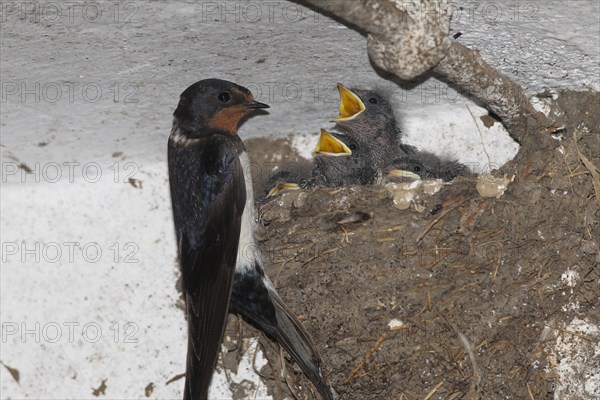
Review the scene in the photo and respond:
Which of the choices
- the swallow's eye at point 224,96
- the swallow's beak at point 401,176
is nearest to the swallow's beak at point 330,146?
the swallow's beak at point 401,176

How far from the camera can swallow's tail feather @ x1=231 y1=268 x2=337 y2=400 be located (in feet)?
11.5

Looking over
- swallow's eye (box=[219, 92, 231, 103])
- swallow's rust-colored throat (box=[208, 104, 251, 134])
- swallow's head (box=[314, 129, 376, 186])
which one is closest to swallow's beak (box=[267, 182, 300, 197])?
swallow's head (box=[314, 129, 376, 186])

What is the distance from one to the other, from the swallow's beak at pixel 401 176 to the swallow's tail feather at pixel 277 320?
0.65 meters

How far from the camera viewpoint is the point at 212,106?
12.5 ft

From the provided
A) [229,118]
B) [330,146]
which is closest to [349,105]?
[330,146]

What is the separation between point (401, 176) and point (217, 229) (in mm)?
750

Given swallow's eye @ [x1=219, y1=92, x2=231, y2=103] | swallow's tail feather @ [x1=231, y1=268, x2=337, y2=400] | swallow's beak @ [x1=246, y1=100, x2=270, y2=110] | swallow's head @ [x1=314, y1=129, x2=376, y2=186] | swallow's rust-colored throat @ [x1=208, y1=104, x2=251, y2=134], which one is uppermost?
swallow's eye @ [x1=219, y1=92, x2=231, y2=103]

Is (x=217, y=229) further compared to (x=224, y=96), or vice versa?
(x=224, y=96)

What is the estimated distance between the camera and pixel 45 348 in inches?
158

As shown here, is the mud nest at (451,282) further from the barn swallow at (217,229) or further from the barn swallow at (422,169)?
the barn swallow at (422,169)

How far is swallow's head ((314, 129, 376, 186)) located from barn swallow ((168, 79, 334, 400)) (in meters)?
0.38

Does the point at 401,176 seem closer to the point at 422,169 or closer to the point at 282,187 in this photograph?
the point at 422,169

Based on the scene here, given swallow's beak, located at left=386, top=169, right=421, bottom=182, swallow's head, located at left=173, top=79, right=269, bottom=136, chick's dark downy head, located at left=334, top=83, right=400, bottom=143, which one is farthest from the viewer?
chick's dark downy head, located at left=334, top=83, right=400, bottom=143

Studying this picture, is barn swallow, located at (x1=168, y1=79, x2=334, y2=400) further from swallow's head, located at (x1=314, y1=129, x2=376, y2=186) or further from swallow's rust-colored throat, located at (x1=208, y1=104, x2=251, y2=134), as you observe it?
swallow's head, located at (x1=314, y1=129, x2=376, y2=186)
